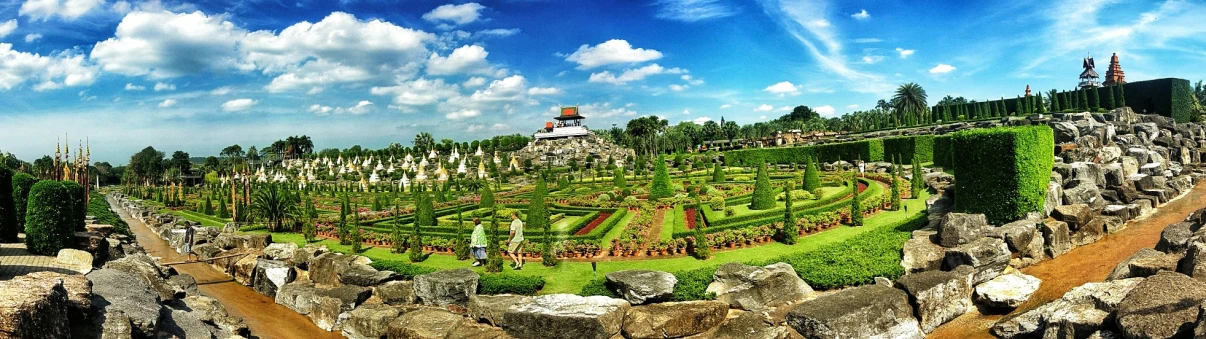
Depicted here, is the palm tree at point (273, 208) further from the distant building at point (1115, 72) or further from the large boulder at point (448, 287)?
the distant building at point (1115, 72)

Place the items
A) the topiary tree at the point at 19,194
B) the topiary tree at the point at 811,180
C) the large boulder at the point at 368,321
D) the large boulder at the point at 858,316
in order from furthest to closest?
the topiary tree at the point at 811,180, the topiary tree at the point at 19,194, the large boulder at the point at 368,321, the large boulder at the point at 858,316

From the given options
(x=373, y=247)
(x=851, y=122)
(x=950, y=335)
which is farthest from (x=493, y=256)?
(x=851, y=122)

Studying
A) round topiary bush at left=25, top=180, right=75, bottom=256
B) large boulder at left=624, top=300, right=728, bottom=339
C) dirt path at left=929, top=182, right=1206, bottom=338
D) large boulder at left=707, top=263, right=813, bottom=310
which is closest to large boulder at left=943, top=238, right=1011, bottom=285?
dirt path at left=929, top=182, right=1206, bottom=338

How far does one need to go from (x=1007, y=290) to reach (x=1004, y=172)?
621cm

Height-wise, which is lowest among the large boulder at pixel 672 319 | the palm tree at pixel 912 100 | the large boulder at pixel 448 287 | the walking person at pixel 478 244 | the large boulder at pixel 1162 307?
the large boulder at pixel 672 319

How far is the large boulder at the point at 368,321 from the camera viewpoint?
15.5 metres

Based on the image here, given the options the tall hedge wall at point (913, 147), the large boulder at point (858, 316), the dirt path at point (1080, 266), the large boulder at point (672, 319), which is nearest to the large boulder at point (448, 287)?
the large boulder at point (672, 319)

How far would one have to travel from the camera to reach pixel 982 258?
15.7 m

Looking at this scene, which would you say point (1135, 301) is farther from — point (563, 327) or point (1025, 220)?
point (563, 327)

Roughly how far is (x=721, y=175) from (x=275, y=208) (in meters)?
30.8

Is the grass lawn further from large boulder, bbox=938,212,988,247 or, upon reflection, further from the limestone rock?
large boulder, bbox=938,212,988,247

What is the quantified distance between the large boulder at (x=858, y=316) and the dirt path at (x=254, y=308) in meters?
12.6

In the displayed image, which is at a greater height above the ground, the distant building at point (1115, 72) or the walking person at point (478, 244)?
the distant building at point (1115, 72)

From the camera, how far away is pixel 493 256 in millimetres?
18000
